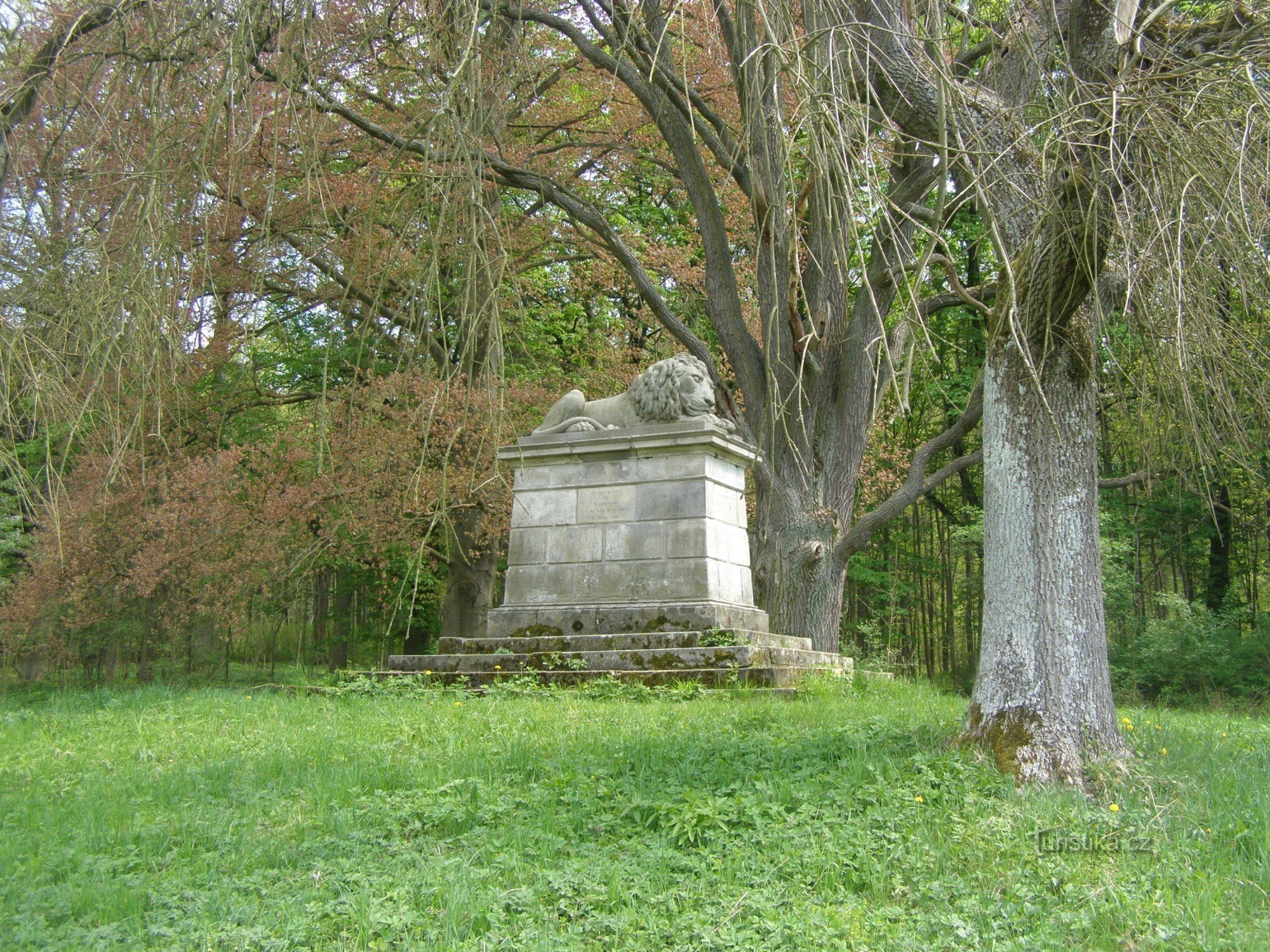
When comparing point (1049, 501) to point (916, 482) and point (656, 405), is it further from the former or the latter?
point (916, 482)

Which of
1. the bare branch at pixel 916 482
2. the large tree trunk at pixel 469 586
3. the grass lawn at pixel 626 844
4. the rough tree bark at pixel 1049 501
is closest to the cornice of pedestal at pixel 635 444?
the bare branch at pixel 916 482

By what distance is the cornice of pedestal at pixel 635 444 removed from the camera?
1025 centimetres

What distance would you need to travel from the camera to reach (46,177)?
4.83m

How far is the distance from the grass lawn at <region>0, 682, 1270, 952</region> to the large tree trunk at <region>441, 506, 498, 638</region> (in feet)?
36.4

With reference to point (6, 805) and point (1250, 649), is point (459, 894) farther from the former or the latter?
point (1250, 649)

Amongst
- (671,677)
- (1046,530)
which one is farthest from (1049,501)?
(671,677)

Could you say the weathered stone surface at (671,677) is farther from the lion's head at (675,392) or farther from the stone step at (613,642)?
the lion's head at (675,392)

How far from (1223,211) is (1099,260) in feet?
2.23


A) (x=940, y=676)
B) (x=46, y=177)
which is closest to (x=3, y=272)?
(x=46, y=177)

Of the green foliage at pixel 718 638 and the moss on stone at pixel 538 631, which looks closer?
the green foliage at pixel 718 638

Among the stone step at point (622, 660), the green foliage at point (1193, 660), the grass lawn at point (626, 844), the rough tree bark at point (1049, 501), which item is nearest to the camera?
the grass lawn at point (626, 844)

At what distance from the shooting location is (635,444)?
1046 centimetres

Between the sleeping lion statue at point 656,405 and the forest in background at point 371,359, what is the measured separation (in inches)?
46.4

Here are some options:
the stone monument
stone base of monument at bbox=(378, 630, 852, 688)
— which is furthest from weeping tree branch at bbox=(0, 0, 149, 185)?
stone base of monument at bbox=(378, 630, 852, 688)
